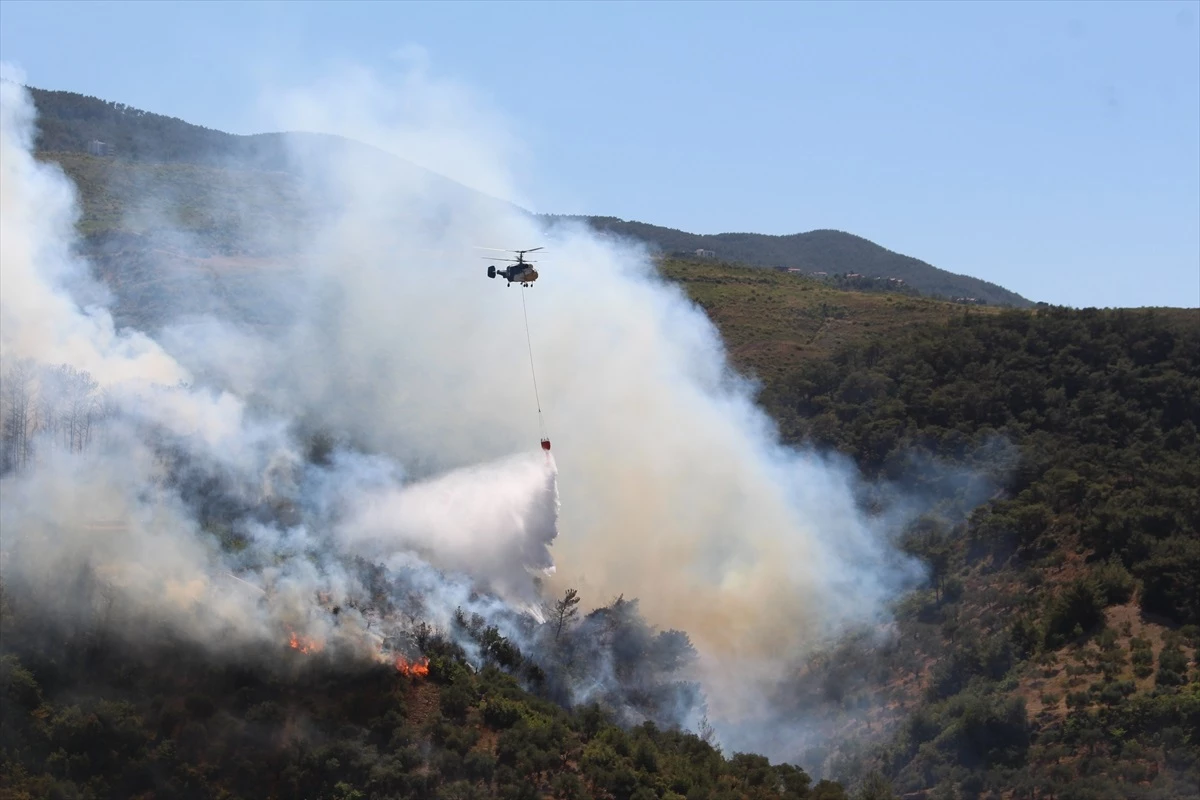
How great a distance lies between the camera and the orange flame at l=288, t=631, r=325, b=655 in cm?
3878

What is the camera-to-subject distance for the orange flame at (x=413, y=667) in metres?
40.3

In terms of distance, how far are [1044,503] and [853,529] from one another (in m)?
9.00

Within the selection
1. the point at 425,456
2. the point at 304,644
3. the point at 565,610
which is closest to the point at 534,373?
the point at 425,456

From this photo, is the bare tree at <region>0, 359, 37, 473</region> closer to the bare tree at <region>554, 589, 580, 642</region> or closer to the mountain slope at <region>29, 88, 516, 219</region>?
the bare tree at <region>554, 589, 580, 642</region>

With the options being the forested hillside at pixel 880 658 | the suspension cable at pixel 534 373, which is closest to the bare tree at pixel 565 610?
the forested hillside at pixel 880 658

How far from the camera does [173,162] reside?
12662 cm

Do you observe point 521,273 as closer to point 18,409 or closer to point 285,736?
point 18,409

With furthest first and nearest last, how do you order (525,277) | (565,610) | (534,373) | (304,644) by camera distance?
(534,373) → (525,277) → (565,610) → (304,644)

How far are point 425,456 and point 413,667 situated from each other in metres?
20.8

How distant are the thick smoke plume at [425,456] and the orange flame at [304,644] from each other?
0.45m

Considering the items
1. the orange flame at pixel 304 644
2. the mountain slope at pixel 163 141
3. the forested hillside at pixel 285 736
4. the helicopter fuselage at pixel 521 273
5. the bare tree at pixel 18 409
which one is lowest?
the forested hillside at pixel 285 736

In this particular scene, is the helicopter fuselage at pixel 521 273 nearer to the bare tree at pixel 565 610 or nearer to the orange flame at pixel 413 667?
the bare tree at pixel 565 610

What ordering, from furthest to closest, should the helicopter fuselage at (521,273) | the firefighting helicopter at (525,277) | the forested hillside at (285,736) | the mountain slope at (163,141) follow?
the mountain slope at (163,141)
the helicopter fuselage at (521,273)
the firefighting helicopter at (525,277)
the forested hillside at (285,736)

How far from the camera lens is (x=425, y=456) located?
2382 inches
